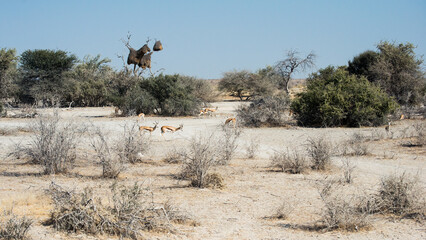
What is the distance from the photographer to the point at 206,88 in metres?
42.4

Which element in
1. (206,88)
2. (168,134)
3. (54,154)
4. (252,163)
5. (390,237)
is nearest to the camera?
(390,237)

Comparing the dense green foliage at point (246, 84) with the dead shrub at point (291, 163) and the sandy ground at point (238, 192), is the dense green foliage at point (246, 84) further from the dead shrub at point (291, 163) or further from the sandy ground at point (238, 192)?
the dead shrub at point (291, 163)

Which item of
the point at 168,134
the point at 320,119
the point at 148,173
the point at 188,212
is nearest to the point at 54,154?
the point at 148,173

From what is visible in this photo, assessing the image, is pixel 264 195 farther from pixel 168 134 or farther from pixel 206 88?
pixel 206 88

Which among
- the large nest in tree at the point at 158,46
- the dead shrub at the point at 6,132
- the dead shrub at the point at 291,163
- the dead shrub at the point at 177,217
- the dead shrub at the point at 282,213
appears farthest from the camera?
the large nest in tree at the point at 158,46

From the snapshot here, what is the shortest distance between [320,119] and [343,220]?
49.7ft

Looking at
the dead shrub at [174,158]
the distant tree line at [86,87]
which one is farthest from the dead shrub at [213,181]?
the distant tree line at [86,87]

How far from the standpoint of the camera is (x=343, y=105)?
2077 centimetres

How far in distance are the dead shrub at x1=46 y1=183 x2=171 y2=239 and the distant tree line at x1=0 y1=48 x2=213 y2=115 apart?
67.4ft

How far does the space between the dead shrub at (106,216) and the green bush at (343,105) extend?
50.8 ft

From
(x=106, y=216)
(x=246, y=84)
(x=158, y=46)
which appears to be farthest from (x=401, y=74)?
(x=106, y=216)

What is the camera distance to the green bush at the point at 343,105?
67.7 feet

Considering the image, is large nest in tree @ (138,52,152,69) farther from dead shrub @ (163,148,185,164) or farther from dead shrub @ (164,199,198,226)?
dead shrub @ (164,199,198,226)

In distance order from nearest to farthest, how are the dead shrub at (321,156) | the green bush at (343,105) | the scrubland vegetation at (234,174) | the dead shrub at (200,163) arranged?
the scrubland vegetation at (234,174) → the dead shrub at (200,163) → the dead shrub at (321,156) → the green bush at (343,105)
